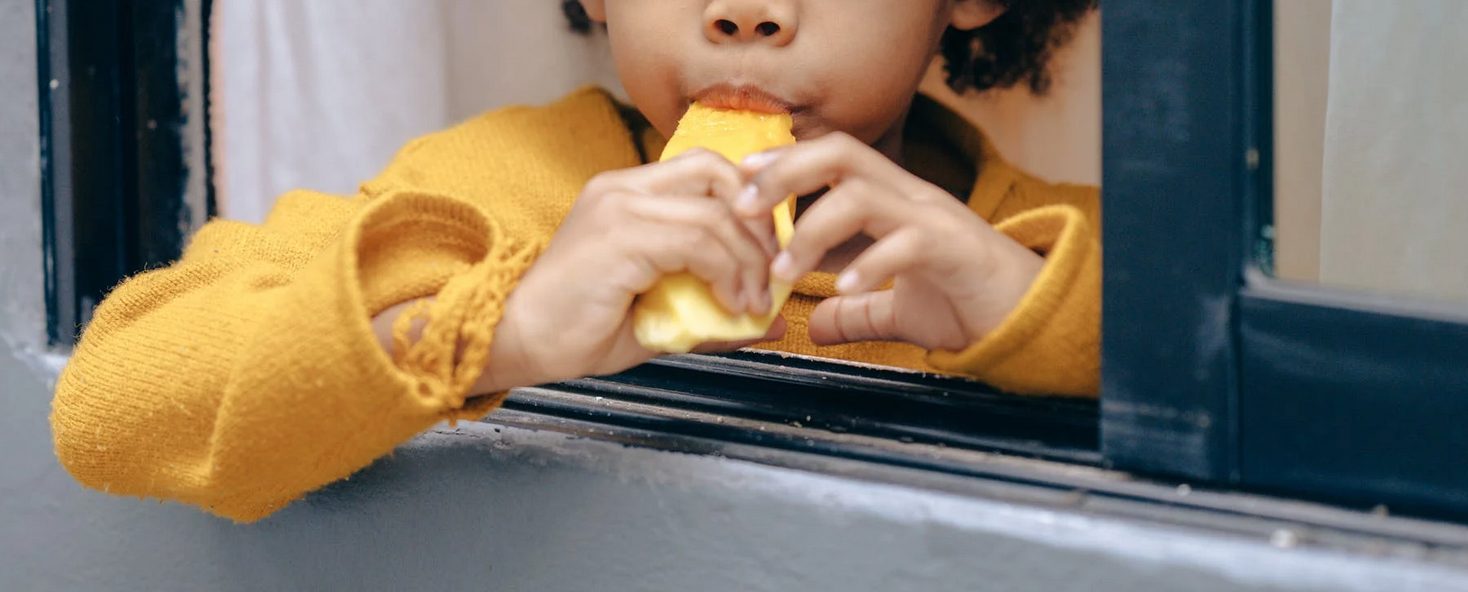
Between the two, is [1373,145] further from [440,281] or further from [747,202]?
[440,281]

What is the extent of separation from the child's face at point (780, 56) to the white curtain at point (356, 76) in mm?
565

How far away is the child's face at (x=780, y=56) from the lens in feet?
4.15

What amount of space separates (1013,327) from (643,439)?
251 millimetres

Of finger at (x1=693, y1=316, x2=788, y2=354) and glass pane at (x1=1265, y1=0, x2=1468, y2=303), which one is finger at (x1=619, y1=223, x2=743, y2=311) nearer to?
finger at (x1=693, y1=316, x2=788, y2=354)

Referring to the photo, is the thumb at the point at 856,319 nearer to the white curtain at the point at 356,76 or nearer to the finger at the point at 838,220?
the finger at the point at 838,220

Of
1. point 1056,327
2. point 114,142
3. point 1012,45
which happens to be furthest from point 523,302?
point 1012,45

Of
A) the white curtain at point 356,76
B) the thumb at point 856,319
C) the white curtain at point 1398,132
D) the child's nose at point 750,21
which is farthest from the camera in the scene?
the white curtain at point 356,76

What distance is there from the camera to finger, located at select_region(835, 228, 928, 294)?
94 cm

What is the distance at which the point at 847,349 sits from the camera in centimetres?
140

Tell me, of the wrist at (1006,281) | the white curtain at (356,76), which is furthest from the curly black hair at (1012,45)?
the wrist at (1006,281)

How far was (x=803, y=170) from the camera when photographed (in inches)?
37.9

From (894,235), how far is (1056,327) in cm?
12

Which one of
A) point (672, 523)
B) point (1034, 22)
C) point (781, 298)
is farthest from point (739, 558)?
point (1034, 22)

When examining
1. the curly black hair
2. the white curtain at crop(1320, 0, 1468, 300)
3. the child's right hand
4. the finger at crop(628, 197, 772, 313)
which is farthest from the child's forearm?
the curly black hair
